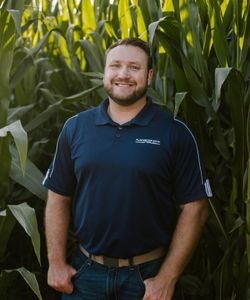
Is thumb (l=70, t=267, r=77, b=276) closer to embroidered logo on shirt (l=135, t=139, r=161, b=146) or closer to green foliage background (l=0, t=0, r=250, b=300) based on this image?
green foliage background (l=0, t=0, r=250, b=300)

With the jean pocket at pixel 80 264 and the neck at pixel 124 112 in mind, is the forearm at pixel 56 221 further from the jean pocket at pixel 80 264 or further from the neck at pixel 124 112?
the neck at pixel 124 112

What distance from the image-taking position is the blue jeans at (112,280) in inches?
61.9

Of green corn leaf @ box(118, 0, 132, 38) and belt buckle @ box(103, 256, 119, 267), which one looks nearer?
belt buckle @ box(103, 256, 119, 267)

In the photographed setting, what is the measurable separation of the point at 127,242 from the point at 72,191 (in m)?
0.24

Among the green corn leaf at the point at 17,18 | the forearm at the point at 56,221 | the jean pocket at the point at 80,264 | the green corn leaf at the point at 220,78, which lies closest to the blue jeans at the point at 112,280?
the jean pocket at the point at 80,264

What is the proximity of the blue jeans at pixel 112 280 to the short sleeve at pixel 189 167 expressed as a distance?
20cm

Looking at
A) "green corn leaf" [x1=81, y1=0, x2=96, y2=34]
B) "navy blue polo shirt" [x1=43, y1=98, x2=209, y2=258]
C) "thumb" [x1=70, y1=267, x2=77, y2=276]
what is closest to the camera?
"navy blue polo shirt" [x1=43, y1=98, x2=209, y2=258]

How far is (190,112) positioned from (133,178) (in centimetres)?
31

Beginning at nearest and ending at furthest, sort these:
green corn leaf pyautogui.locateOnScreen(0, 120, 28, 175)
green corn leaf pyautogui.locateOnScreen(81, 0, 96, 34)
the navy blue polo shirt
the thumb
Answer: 1. green corn leaf pyautogui.locateOnScreen(0, 120, 28, 175)
2. the navy blue polo shirt
3. the thumb
4. green corn leaf pyautogui.locateOnScreen(81, 0, 96, 34)

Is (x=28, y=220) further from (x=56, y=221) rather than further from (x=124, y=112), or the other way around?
(x=124, y=112)

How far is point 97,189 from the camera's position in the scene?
1577 mm

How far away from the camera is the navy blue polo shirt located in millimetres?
1550

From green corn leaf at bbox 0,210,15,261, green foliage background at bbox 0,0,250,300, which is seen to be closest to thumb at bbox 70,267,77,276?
green foliage background at bbox 0,0,250,300

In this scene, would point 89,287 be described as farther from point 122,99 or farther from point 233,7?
point 233,7
